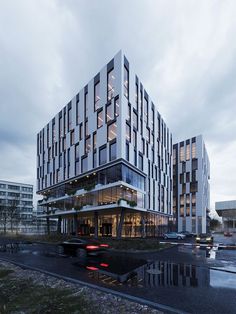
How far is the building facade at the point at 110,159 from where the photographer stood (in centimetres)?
4047

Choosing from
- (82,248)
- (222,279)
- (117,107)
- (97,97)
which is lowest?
(82,248)

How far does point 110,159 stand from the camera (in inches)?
1604

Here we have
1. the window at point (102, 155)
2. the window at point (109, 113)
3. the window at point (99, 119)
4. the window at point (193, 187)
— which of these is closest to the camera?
the window at point (109, 113)

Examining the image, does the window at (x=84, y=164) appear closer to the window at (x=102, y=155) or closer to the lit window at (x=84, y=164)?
the lit window at (x=84, y=164)

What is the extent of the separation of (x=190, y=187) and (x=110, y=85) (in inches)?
1969

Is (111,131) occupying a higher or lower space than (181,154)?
lower

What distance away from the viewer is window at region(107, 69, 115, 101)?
138 ft

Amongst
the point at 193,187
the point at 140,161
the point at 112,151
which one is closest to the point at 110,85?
the point at 112,151

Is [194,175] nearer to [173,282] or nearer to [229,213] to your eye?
[229,213]

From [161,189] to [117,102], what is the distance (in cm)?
2873

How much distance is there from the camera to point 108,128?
42281 mm

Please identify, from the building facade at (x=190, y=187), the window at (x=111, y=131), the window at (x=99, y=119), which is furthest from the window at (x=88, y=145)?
the building facade at (x=190, y=187)

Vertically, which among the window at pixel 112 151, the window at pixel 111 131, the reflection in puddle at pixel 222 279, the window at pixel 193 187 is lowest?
the reflection in puddle at pixel 222 279

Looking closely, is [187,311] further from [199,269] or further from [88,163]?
[88,163]
